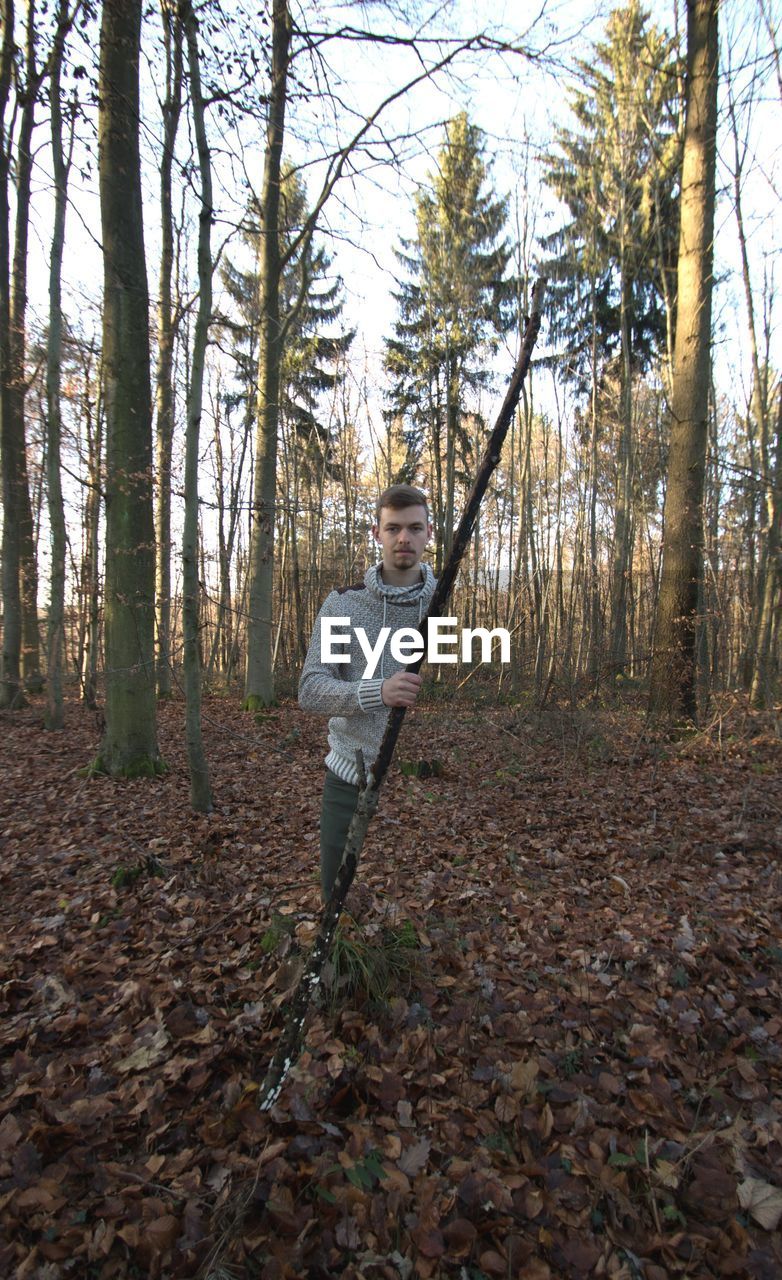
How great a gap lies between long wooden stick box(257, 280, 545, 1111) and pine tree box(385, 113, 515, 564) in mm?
11977

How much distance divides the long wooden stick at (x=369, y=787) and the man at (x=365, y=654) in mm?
212

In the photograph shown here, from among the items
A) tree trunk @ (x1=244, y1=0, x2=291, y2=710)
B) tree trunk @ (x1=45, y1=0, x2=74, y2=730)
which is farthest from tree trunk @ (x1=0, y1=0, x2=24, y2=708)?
tree trunk @ (x1=244, y1=0, x2=291, y2=710)

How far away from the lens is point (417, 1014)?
9.17ft

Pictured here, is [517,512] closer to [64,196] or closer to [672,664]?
[672,664]

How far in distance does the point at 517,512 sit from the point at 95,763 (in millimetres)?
17451

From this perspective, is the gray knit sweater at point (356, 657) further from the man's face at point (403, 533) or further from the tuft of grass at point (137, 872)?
the tuft of grass at point (137, 872)

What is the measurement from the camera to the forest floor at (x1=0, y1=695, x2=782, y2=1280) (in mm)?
1853

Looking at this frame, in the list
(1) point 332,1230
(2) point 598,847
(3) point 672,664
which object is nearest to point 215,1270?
(1) point 332,1230

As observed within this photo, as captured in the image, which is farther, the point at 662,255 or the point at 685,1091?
the point at 662,255

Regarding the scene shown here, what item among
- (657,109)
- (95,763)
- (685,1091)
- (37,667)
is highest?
(657,109)

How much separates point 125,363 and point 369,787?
19.7ft

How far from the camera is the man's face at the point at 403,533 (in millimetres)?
2236

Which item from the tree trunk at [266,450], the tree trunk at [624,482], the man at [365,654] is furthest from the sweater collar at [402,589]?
the tree trunk at [624,482]

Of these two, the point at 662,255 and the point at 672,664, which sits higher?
the point at 662,255
